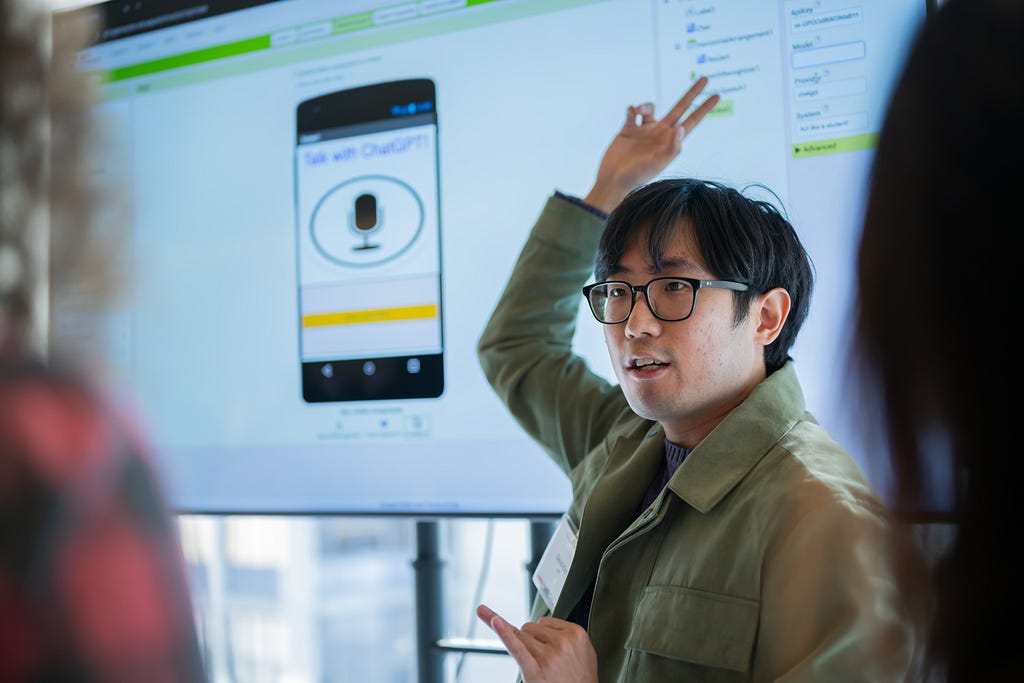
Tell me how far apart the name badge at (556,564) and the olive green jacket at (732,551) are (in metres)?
0.03

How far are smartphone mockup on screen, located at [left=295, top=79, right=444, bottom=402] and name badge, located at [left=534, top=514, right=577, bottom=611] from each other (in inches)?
24.6

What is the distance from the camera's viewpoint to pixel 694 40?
1.93 m

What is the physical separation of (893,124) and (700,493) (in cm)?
80

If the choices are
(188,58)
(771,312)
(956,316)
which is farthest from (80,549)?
(188,58)

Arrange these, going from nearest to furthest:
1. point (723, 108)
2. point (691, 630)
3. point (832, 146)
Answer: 1. point (691, 630)
2. point (832, 146)
3. point (723, 108)

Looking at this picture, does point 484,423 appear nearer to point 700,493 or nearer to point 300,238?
point 300,238

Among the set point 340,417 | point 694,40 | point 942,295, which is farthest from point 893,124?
point 340,417

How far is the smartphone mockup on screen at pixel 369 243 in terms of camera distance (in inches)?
88.4

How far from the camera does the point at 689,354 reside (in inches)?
57.3

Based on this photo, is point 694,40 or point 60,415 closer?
point 60,415

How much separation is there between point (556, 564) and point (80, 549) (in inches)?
47.8

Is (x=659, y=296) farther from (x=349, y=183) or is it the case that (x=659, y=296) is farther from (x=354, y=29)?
(x=354, y=29)

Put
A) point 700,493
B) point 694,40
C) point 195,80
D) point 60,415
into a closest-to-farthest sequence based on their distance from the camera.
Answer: point 60,415
point 700,493
point 694,40
point 195,80

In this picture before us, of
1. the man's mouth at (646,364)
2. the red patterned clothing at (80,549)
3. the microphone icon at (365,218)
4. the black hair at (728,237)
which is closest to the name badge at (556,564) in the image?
the man's mouth at (646,364)
